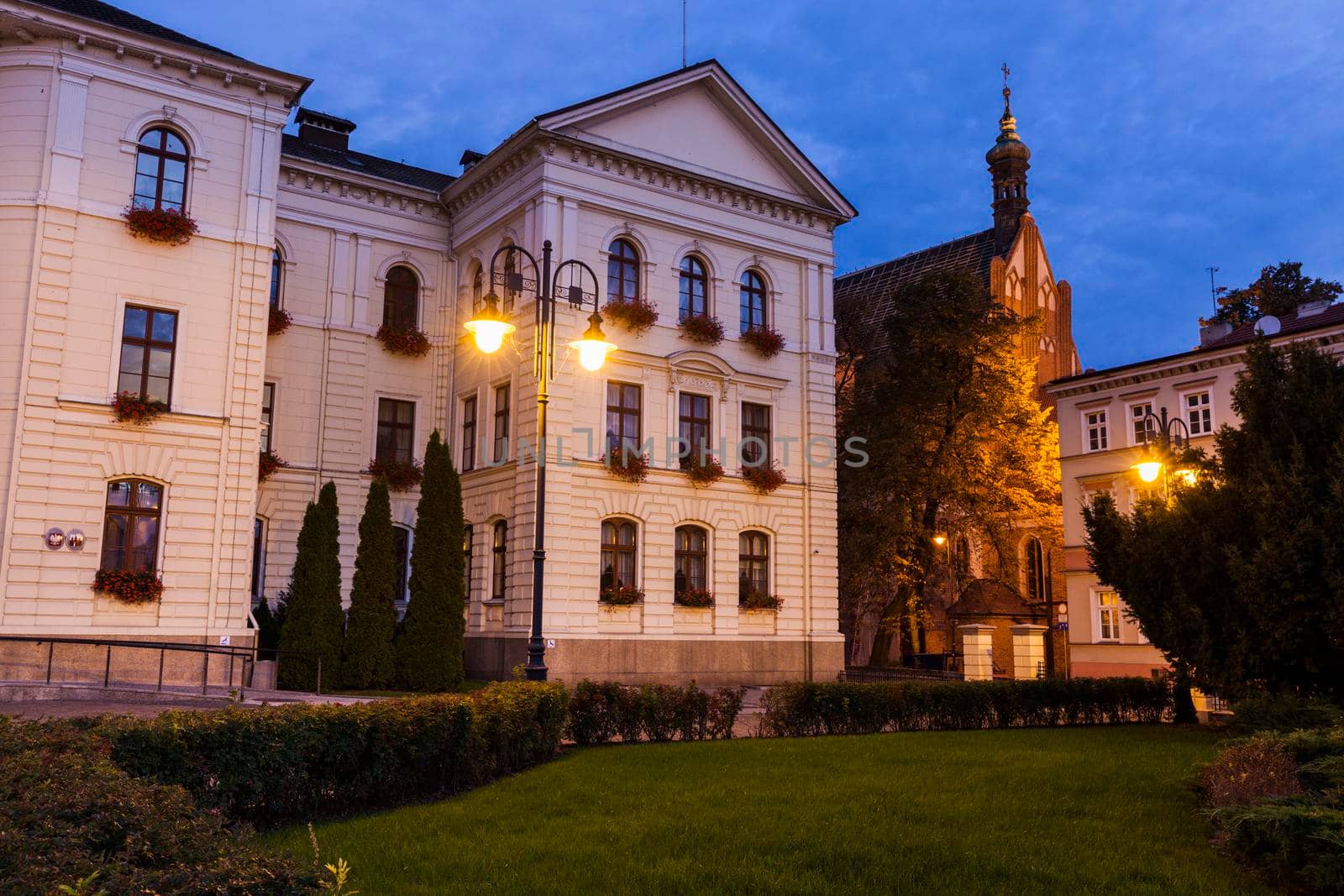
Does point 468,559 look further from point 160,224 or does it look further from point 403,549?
point 160,224

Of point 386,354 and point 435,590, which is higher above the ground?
point 386,354

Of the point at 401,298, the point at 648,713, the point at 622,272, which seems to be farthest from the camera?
the point at 401,298

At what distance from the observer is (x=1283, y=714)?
1557 centimetres

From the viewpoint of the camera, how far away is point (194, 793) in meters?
9.45

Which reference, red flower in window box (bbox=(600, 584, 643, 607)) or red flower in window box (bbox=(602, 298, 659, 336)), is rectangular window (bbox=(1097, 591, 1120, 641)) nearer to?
red flower in window box (bbox=(600, 584, 643, 607))

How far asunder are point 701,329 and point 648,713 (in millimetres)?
16211

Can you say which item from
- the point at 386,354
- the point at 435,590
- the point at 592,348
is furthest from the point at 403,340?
the point at 592,348

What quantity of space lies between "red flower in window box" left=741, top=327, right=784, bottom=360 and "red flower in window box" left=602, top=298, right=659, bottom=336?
3327mm

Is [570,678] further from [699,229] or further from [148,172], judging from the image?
[148,172]

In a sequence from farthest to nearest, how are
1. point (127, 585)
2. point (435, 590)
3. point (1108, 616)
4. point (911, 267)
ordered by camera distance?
point (911, 267) < point (1108, 616) < point (435, 590) < point (127, 585)

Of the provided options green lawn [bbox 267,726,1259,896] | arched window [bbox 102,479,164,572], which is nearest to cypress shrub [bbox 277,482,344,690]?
arched window [bbox 102,479,164,572]

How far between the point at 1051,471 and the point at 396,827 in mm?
39014

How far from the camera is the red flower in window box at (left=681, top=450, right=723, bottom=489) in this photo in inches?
1205

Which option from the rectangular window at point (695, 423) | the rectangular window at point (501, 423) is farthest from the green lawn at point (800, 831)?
the rectangular window at point (695, 423)
